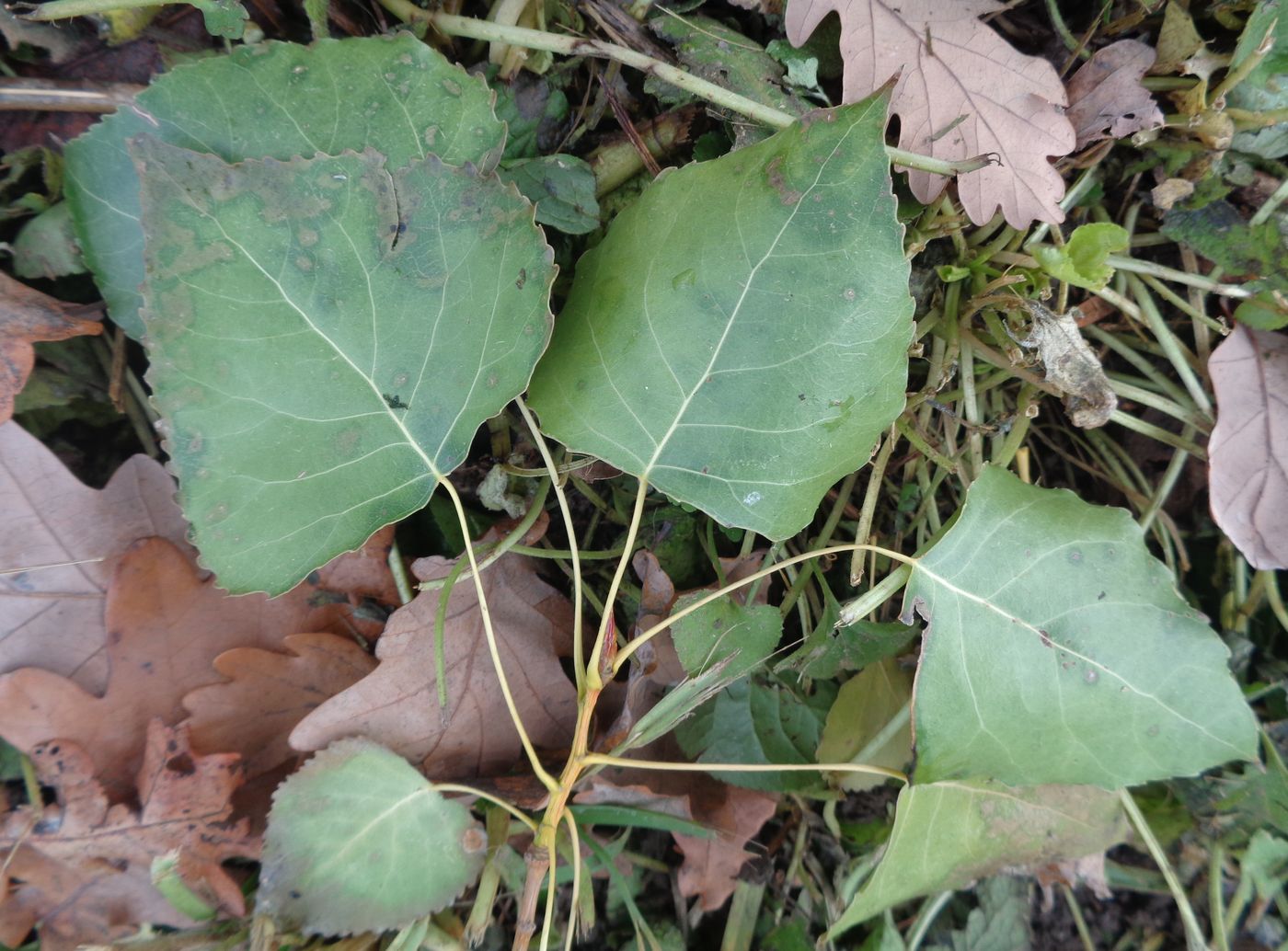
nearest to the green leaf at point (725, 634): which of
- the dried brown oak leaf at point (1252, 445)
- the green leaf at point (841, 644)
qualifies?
the green leaf at point (841, 644)

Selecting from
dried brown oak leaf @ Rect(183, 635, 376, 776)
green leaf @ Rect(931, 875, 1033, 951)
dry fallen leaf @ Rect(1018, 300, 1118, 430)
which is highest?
dry fallen leaf @ Rect(1018, 300, 1118, 430)

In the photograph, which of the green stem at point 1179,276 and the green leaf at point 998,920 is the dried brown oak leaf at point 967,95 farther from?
the green leaf at point 998,920

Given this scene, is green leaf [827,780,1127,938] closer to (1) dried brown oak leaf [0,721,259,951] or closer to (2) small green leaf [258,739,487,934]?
(2) small green leaf [258,739,487,934]

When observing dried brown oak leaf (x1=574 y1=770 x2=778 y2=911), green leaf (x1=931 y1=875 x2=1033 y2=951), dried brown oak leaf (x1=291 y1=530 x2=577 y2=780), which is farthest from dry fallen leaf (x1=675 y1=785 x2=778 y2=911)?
green leaf (x1=931 y1=875 x2=1033 y2=951)

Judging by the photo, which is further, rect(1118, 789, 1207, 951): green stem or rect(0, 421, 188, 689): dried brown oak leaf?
rect(1118, 789, 1207, 951): green stem

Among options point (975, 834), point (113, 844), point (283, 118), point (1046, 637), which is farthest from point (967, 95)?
point (113, 844)

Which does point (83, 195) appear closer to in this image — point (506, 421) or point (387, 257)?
point (387, 257)
